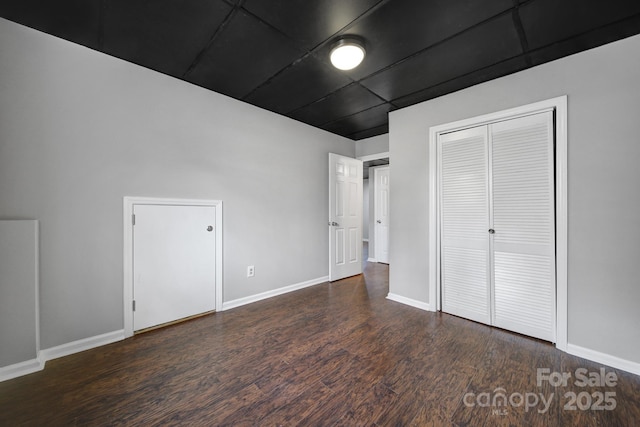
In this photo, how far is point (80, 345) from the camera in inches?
77.2

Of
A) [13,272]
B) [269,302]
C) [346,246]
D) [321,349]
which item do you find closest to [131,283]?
[13,272]

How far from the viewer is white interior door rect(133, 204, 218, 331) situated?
225 cm

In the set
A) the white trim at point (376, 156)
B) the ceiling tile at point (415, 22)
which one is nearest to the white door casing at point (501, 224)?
the ceiling tile at point (415, 22)

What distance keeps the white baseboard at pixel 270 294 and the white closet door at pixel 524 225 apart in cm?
220

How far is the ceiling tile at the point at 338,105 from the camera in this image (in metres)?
2.73

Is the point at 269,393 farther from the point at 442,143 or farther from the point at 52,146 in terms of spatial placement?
the point at 442,143

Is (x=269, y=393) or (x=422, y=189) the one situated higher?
(x=422, y=189)

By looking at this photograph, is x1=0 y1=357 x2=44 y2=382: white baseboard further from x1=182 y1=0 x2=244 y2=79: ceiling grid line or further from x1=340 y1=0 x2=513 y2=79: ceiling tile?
x1=340 y1=0 x2=513 y2=79: ceiling tile

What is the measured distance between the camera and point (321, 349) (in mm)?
2020

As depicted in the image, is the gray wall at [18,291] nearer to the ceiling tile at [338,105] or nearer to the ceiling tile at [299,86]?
the ceiling tile at [299,86]

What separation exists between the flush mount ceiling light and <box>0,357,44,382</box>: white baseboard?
312cm

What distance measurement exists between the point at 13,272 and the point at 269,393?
187 cm

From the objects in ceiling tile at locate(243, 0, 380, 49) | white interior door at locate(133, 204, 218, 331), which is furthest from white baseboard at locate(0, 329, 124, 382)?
ceiling tile at locate(243, 0, 380, 49)

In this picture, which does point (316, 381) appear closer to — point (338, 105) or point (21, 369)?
point (21, 369)
